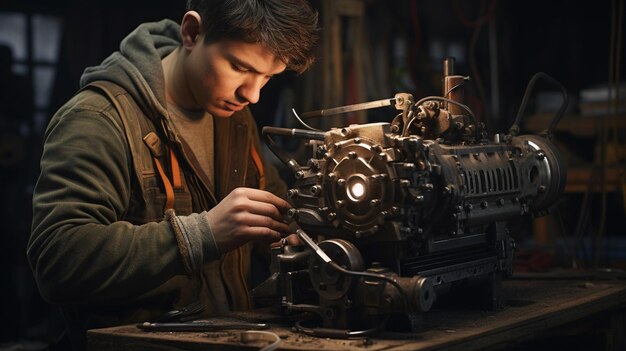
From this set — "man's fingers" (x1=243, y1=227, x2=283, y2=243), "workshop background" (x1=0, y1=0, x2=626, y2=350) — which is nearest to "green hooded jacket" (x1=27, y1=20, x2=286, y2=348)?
"man's fingers" (x1=243, y1=227, x2=283, y2=243)

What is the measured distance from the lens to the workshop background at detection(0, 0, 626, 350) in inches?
198

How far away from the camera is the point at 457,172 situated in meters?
2.58

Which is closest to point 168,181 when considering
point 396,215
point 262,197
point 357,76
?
point 262,197

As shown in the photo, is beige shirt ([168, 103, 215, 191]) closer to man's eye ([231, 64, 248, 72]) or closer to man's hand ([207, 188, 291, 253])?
man's eye ([231, 64, 248, 72])

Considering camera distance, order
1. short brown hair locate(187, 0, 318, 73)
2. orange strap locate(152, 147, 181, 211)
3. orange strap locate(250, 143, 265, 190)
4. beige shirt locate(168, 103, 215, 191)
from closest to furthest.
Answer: short brown hair locate(187, 0, 318, 73) → orange strap locate(152, 147, 181, 211) → beige shirt locate(168, 103, 215, 191) → orange strap locate(250, 143, 265, 190)

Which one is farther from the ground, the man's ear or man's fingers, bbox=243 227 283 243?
the man's ear

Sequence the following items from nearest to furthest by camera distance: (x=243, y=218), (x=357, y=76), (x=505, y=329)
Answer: (x=505, y=329)
(x=243, y=218)
(x=357, y=76)

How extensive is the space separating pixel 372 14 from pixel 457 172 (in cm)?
342

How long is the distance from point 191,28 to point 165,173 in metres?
0.48

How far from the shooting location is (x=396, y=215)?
2.43 meters

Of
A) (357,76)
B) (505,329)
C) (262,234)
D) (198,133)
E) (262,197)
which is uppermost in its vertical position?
(357,76)

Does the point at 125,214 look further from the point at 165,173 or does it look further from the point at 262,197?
the point at 262,197

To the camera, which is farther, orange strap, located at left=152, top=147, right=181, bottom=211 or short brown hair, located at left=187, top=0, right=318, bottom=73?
orange strap, located at left=152, top=147, right=181, bottom=211

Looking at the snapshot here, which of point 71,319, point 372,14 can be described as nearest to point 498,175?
point 71,319
